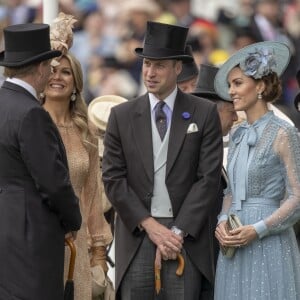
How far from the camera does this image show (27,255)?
6691mm

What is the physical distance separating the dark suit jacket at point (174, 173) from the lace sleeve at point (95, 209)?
21 cm

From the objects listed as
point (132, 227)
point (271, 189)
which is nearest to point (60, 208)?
point (132, 227)

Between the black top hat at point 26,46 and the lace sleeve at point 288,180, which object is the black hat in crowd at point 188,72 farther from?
the black top hat at point 26,46

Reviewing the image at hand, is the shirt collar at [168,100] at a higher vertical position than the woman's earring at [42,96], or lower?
higher

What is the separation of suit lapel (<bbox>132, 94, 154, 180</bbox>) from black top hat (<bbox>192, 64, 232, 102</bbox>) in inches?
50.6

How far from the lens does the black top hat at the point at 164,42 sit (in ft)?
25.7

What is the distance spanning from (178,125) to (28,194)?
1370 millimetres

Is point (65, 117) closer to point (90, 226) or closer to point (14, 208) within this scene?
point (90, 226)

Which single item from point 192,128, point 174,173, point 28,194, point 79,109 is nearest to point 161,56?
point 192,128

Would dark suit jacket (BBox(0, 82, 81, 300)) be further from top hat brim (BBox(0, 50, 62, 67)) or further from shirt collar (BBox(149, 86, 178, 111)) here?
shirt collar (BBox(149, 86, 178, 111))

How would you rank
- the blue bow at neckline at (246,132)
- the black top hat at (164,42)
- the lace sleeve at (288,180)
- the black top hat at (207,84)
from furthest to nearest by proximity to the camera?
the black top hat at (207,84)
the black top hat at (164,42)
the blue bow at neckline at (246,132)
the lace sleeve at (288,180)

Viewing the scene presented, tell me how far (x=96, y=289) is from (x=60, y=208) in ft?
4.33

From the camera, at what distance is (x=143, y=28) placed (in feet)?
46.1

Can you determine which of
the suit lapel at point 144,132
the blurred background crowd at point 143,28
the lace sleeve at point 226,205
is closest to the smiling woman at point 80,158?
the suit lapel at point 144,132
